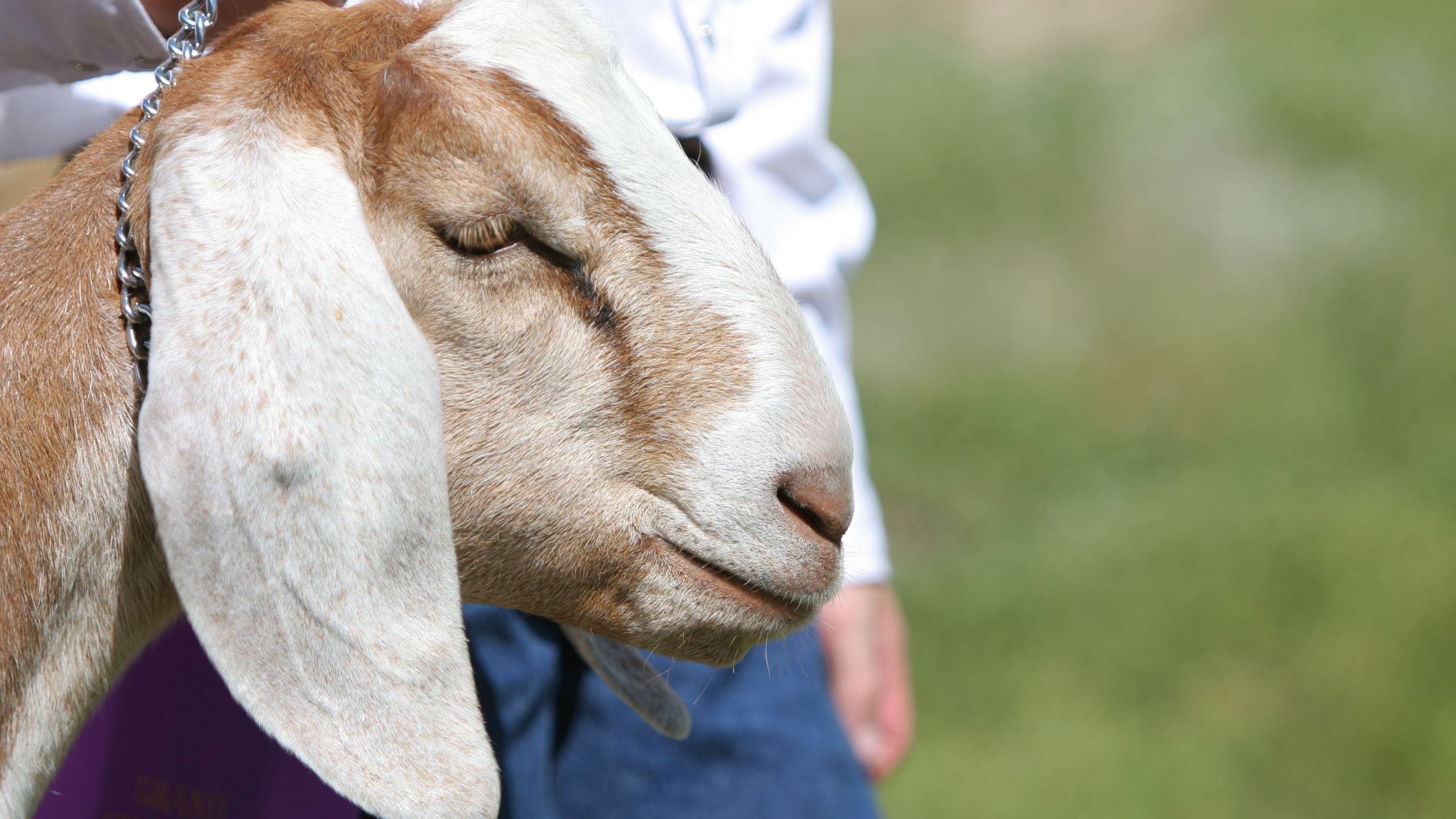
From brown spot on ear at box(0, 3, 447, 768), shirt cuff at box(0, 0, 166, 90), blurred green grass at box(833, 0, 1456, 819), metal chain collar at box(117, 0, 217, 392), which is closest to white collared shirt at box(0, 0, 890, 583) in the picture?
shirt cuff at box(0, 0, 166, 90)

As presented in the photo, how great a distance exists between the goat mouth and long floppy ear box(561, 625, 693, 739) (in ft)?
1.27

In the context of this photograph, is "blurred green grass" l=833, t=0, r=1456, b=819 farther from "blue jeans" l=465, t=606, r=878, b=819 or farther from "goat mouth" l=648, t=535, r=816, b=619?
"goat mouth" l=648, t=535, r=816, b=619

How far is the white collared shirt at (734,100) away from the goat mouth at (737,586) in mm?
167

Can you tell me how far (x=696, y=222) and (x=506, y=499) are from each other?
42 cm

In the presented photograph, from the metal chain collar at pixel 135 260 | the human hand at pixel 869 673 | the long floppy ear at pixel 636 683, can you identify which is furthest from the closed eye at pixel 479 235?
the human hand at pixel 869 673

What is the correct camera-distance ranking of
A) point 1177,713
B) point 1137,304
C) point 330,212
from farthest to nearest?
point 1137,304, point 1177,713, point 330,212

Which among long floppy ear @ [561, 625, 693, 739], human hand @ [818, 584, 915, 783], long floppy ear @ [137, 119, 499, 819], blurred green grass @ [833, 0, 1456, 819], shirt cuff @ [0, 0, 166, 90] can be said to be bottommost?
blurred green grass @ [833, 0, 1456, 819]

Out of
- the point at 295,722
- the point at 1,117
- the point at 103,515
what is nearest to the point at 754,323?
the point at 295,722

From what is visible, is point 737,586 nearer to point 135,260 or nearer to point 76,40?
point 135,260

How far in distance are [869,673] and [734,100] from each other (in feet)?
4.85

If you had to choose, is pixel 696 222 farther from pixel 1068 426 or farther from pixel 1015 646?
pixel 1068 426

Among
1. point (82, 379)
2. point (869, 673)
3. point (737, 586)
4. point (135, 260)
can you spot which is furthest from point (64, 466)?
point (869, 673)

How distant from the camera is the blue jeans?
2.10 metres

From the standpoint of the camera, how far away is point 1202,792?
4.71 metres
